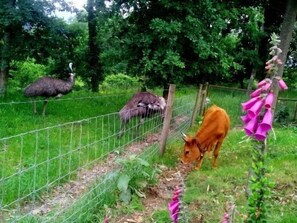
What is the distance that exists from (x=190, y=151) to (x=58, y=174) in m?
2.38

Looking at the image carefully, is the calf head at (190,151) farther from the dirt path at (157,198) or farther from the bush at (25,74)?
the bush at (25,74)

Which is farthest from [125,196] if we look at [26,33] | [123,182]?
[26,33]

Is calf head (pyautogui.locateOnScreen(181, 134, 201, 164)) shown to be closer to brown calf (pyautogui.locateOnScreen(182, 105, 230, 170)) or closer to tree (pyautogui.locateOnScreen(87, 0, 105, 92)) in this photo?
brown calf (pyautogui.locateOnScreen(182, 105, 230, 170))

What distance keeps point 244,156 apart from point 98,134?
2919 millimetres

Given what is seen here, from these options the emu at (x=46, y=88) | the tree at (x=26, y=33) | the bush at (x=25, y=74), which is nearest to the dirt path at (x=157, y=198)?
the emu at (x=46, y=88)

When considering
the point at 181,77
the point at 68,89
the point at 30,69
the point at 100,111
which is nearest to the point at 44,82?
the point at 68,89

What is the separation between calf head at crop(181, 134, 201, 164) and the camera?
23.4ft

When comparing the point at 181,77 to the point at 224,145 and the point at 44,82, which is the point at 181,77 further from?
the point at 44,82

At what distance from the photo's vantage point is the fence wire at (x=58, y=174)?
4.31 m

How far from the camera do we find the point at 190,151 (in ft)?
23.4

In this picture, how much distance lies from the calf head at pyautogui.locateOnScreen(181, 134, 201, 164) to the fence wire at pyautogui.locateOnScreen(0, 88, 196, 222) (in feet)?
1.83

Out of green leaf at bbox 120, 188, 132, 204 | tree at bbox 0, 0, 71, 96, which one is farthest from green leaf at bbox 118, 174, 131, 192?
tree at bbox 0, 0, 71, 96

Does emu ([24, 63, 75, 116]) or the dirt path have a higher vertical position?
emu ([24, 63, 75, 116])

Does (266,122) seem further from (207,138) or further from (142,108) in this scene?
(142,108)
